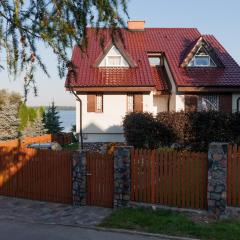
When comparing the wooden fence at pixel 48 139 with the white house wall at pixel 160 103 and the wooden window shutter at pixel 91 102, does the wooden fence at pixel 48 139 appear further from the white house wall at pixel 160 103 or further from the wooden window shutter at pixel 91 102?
the white house wall at pixel 160 103

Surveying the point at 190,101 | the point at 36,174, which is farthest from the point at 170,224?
the point at 190,101

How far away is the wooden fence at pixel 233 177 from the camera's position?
1009 cm

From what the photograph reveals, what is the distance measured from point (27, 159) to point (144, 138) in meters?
6.36

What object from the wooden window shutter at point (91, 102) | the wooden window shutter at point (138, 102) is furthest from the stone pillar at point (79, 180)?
the wooden window shutter at point (138, 102)

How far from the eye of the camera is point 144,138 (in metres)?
17.9

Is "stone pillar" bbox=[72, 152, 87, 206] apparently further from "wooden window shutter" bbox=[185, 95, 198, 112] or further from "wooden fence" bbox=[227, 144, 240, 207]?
"wooden window shutter" bbox=[185, 95, 198, 112]

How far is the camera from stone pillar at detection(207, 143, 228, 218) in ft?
33.1

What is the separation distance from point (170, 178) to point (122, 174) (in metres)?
1.28

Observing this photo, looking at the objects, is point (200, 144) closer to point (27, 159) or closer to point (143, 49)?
point (27, 159)

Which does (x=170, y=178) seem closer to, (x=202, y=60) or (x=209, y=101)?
(x=209, y=101)

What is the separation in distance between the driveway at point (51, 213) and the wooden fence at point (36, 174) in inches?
13.9

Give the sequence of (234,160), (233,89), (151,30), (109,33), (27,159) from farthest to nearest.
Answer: (151,30), (233,89), (27,159), (234,160), (109,33)

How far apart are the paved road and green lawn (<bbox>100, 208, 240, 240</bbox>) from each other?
46 cm

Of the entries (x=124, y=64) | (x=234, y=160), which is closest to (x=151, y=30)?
(x=124, y=64)
